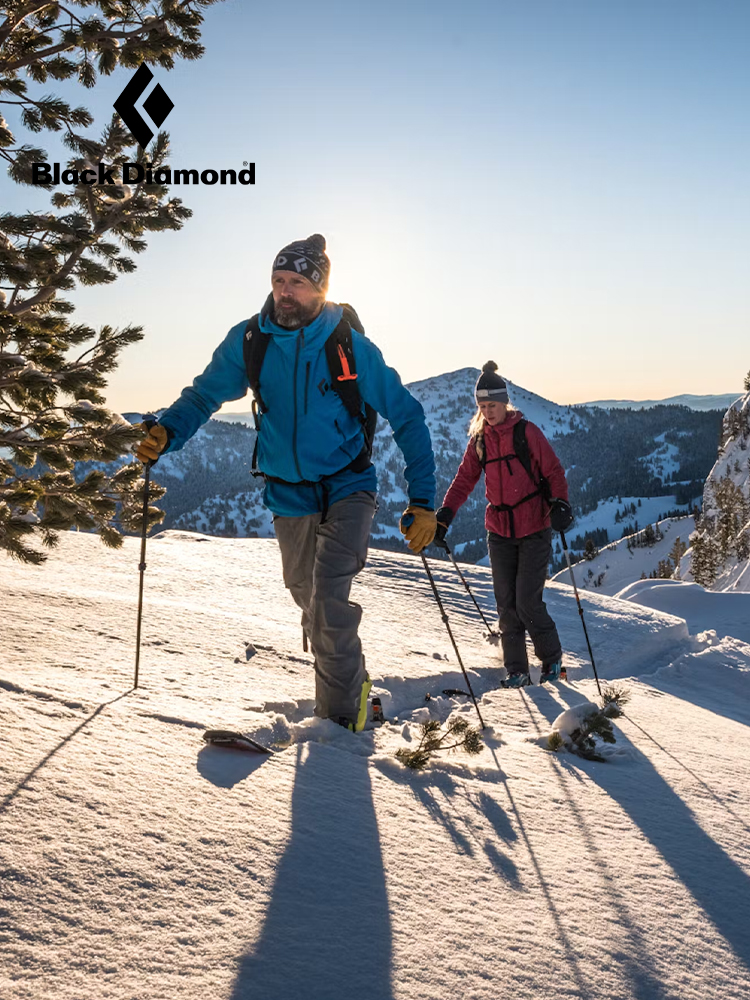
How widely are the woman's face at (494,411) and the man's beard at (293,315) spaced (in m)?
2.34

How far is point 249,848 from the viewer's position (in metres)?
1.94

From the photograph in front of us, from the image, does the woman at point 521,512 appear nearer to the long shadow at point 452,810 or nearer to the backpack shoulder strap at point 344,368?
the backpack shoulder strap at point 344,368

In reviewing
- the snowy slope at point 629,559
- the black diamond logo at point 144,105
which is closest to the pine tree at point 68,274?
the black diamond logo at point 144,105

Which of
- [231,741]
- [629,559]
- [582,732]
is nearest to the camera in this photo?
[231,741]

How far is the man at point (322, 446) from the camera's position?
11.8ft

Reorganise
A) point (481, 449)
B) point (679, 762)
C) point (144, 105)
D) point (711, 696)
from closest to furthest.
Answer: point (679, 762), point (711, 696), point (481, 449), point (144, 105)

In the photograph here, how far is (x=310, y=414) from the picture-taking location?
3609mm

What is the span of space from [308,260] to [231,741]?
7.96 feet

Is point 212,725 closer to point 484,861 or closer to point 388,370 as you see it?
point 484,861

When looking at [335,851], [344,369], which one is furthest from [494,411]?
[335,851]

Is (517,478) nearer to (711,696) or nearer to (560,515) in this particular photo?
(560,515)

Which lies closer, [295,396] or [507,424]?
[295,396]

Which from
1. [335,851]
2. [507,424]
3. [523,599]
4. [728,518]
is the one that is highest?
[507,424]

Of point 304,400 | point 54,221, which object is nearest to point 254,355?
point 304,400
